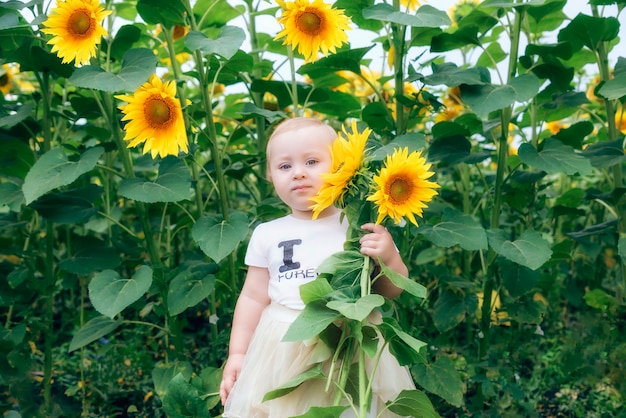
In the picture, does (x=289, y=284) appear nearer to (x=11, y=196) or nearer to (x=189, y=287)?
(x=189, y=287)

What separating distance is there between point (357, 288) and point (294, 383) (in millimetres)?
222

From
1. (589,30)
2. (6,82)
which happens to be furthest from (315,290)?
(6,82)

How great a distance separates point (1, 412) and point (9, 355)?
163 millimetres

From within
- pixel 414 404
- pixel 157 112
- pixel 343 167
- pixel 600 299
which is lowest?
pixel 414 404

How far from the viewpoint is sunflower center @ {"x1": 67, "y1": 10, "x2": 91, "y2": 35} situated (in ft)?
5.33

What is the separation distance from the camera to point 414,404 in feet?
4.48

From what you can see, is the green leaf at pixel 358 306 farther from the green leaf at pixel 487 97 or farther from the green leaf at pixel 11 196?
the green leaf at pixel 11 196

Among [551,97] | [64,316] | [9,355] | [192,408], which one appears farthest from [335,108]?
[64,316]

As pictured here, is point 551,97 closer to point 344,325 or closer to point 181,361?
point 344,325

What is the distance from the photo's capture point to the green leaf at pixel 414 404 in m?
1.36

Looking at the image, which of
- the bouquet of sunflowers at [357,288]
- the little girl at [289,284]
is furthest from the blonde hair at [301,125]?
the bouquet of sunflowers at [357,288]

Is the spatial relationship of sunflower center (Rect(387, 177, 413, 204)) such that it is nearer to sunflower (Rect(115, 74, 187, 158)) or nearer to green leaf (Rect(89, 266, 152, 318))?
sunflower (Rect(115, 74, 187, 158))

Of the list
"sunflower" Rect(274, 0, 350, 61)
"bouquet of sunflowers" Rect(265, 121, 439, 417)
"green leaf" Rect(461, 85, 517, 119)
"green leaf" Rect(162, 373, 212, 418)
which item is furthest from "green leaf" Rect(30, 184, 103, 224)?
"green leaf" Rect(461, 85, 517, 119)

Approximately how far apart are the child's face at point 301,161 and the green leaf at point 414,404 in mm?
456
